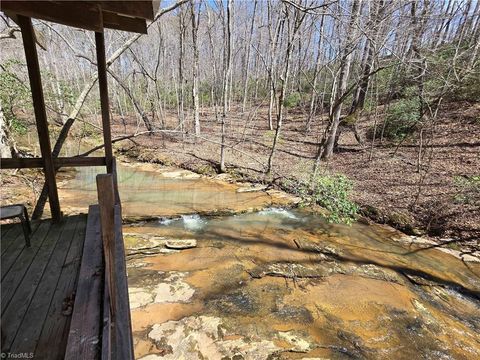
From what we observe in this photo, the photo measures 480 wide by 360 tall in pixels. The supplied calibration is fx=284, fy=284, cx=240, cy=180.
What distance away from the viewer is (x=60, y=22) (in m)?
2.70

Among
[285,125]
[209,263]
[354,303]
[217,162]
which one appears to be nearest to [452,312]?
[354,303]

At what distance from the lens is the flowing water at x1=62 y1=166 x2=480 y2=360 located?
410 cm

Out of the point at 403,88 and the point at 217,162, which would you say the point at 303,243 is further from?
the point at 403,88

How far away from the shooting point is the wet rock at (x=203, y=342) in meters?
3.83

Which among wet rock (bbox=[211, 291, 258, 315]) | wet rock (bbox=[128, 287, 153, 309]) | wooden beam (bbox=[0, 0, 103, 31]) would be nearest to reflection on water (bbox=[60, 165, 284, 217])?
→ wet rock (bbox=[128, 287, 153, 309])

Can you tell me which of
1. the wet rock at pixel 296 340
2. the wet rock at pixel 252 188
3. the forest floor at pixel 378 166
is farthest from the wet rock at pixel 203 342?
the wet rock at pixel 252 188

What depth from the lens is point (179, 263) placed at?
19.3 feet

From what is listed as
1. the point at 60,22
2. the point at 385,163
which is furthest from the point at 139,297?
the point at 385,163

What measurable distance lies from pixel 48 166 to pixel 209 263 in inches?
138

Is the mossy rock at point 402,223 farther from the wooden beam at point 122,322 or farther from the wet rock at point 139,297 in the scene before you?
the wooden beam at point 122,322

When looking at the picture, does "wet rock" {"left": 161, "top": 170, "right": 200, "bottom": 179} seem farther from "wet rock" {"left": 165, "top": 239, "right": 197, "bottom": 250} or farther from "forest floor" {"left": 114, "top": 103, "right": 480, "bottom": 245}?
"wet rock" {"left": 165, "top": 239, "right": 197, "bottom": 250}

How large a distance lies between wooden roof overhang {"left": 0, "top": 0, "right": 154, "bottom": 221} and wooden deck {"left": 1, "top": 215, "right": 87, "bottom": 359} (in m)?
0.51

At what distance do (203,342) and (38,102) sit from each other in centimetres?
385

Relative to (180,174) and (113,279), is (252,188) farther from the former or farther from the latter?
(113,279)
